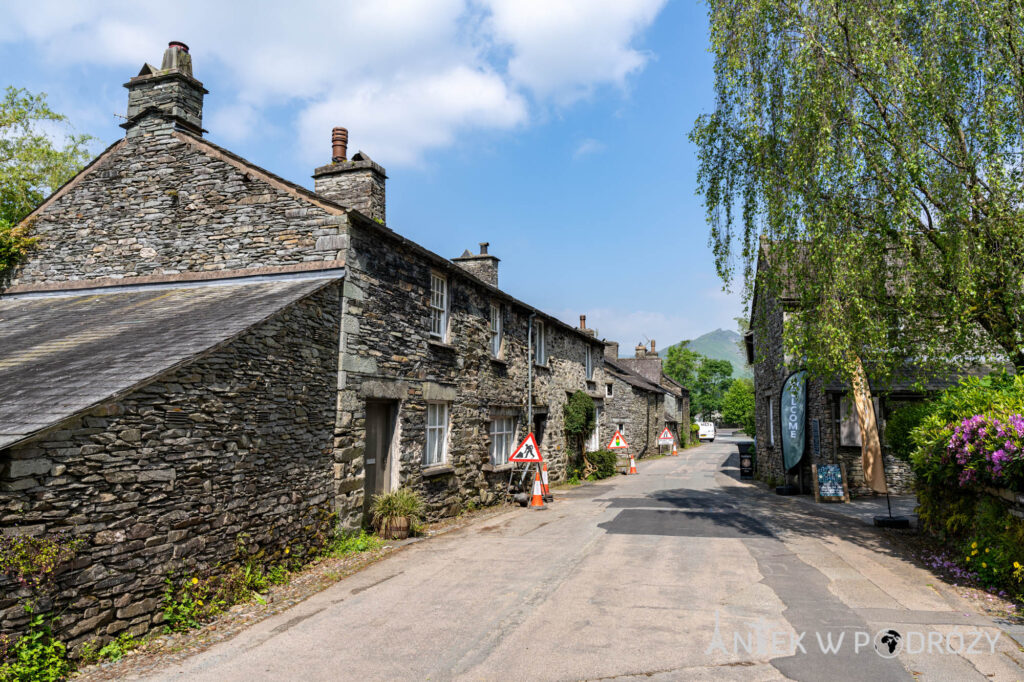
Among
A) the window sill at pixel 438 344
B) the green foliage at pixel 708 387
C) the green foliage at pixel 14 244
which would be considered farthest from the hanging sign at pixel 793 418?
the green foliage at pixel 708 387

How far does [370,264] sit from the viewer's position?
1012 centimetres

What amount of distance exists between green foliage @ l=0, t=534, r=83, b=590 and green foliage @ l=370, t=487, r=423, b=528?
5421 millimetres

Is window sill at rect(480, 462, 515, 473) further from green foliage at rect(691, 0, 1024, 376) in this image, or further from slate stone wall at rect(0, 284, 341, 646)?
green foliage at rect(691, 0, 1024, 376)

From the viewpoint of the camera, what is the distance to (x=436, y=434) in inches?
484

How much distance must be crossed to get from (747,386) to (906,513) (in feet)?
218

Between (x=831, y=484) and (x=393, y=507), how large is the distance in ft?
34.9

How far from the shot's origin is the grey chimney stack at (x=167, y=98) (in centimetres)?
1075

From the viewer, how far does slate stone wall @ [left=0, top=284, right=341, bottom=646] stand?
5023mm

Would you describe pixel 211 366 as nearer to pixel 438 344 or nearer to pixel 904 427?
pixel 438 344

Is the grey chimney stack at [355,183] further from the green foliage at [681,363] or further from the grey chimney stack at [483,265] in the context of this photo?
the green foliage at [681,363]

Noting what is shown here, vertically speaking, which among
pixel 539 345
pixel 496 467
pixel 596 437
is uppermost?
pixel 539 345

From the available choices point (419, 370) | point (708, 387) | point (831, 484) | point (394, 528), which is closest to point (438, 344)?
point (419, 370)

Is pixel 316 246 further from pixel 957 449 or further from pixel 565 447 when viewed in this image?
pixel 565 447

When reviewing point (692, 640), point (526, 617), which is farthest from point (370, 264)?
point (692, 640)
